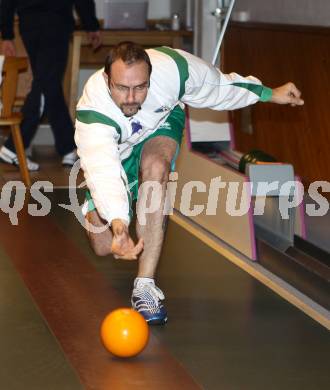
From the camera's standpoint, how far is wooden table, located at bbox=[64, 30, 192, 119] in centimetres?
802

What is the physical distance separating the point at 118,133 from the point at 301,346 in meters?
1.02

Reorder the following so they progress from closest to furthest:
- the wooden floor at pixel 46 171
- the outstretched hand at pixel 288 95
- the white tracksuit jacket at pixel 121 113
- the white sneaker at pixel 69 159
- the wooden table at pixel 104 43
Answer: the white tracksuit jacket at pixel 121 113 → the outstretched hand at pixel 288 95 → the wooden floor at pixel 46 171 → the white sneaker at pixel 69 159 → the wooden table at pixel 104 43

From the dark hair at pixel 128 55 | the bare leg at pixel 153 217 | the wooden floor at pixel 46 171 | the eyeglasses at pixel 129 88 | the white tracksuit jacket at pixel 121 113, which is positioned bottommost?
the wooden floor at pixel 46 171

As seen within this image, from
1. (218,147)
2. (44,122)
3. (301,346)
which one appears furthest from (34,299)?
(44,122)

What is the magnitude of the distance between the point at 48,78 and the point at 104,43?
1.22m

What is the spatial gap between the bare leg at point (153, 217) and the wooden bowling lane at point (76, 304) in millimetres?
285

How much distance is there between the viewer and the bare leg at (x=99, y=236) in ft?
12.8

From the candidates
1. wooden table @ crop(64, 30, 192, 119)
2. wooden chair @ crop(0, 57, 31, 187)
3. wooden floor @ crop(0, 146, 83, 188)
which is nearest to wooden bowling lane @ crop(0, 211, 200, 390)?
wooden chair @ crop(0, 57, 31, 187)

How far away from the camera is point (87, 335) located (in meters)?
3.55

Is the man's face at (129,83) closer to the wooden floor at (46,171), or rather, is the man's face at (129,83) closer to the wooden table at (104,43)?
the wooden floor at (46,171)

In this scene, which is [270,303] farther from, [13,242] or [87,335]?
[13,242]

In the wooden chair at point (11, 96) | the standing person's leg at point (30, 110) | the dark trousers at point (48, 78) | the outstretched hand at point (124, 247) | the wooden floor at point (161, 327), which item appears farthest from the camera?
the standing person's leg at point (30, 110)

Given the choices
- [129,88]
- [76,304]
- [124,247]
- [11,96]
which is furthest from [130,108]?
[11,96]

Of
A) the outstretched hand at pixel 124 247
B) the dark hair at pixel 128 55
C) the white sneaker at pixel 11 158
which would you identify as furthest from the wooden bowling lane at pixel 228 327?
the white sneaker at pixel 11 158
